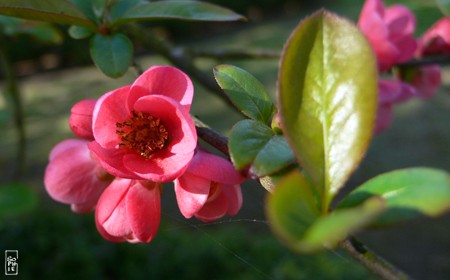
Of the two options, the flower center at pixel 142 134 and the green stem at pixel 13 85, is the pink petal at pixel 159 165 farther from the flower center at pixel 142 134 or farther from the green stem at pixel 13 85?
the green stem at pixel 13 85

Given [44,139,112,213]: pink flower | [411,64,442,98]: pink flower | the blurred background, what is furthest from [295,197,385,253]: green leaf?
[411,64,442,98]: pink flower

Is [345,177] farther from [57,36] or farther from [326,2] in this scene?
[326,2]

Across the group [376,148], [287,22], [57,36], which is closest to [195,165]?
[57,36]

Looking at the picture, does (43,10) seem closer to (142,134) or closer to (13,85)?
(142,134)

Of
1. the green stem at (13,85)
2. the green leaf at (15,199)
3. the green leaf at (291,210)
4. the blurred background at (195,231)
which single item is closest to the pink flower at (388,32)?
the blurred background at (195,231)

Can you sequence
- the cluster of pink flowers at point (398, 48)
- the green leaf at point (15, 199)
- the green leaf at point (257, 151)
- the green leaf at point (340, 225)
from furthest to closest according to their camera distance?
the green leaf at point (15, 199)
the cluster of pink flowers at point (398, 48)
the green leaf at point (257, 151)
the green leaf at point (340, 225)

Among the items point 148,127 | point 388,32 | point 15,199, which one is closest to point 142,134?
point 148,127
